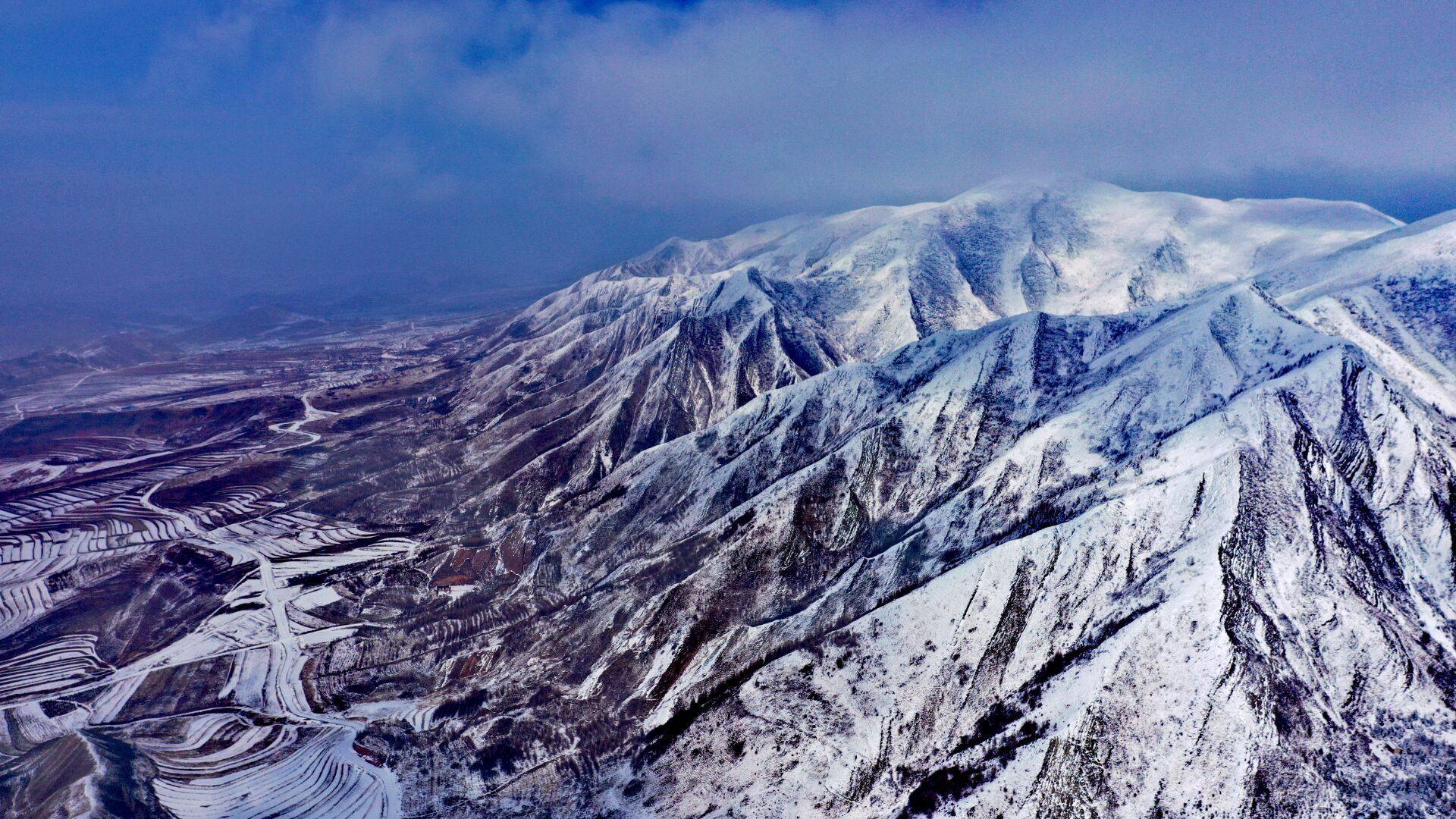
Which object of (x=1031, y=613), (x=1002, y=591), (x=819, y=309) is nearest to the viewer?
(x=1031, y=613)

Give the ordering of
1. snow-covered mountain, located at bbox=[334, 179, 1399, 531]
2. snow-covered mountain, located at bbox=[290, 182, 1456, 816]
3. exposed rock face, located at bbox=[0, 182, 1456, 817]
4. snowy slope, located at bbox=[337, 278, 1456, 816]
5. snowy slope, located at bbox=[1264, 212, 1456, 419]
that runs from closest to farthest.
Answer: snowy slope, located at bbox=[337, 278, 1456, 816]
snow-covered mountain, located at bbox=[290, 182, 1456, 816]
exposed rock face, located at bbox=[0, 182, 1456, 817]
snowy slope, located at bbox=[1264, 212, 1456, 419]
snow-covered mountain, located at bbox=[334, 179, 1399, 531]

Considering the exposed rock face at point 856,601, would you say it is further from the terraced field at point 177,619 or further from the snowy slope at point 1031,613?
the terraced field at point 177,619

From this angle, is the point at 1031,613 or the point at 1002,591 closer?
the point at 1031,613

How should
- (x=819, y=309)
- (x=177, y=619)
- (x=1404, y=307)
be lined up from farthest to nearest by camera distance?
(x=819, y=309)
(x=177, y=619)
(x=1404, y=307)

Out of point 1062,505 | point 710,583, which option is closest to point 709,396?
point 710,583

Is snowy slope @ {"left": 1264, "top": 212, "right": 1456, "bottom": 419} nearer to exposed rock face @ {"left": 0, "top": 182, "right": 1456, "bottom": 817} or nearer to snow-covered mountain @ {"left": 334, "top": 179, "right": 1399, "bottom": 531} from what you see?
exposed rock face @ {"left": 0, "top": 182, "right": 1456, "bottom": 817}

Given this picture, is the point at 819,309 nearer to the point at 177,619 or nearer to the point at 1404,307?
the point at 1404,307

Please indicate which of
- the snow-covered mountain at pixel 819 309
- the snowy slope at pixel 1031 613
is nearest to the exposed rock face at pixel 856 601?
the snowy slope at pixel 1031 613

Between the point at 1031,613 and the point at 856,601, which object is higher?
the point at 1031,613

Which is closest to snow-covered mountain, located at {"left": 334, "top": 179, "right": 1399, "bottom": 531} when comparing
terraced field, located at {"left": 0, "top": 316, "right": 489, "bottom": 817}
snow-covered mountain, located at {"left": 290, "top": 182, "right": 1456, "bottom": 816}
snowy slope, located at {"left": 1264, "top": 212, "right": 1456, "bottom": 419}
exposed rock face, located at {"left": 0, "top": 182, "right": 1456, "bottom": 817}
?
exposed rock face, located at {"left": 0, "top": 182, "right": 1456, "bottom": 817}

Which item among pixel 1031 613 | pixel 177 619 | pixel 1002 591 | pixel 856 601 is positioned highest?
pixel 1002 591

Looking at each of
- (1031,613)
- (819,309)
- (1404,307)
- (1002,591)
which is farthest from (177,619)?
(1404,307)

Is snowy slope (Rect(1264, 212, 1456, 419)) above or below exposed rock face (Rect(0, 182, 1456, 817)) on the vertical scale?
above

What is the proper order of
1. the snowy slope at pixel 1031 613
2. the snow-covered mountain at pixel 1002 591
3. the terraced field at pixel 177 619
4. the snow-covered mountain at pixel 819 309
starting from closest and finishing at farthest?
the snowy slope at pixel 1031 613 → the snow-covered mountain at pixel 1002 591 → the terraced field at pixel 177 619 → the snow-covered mountain at pixel 819 309
